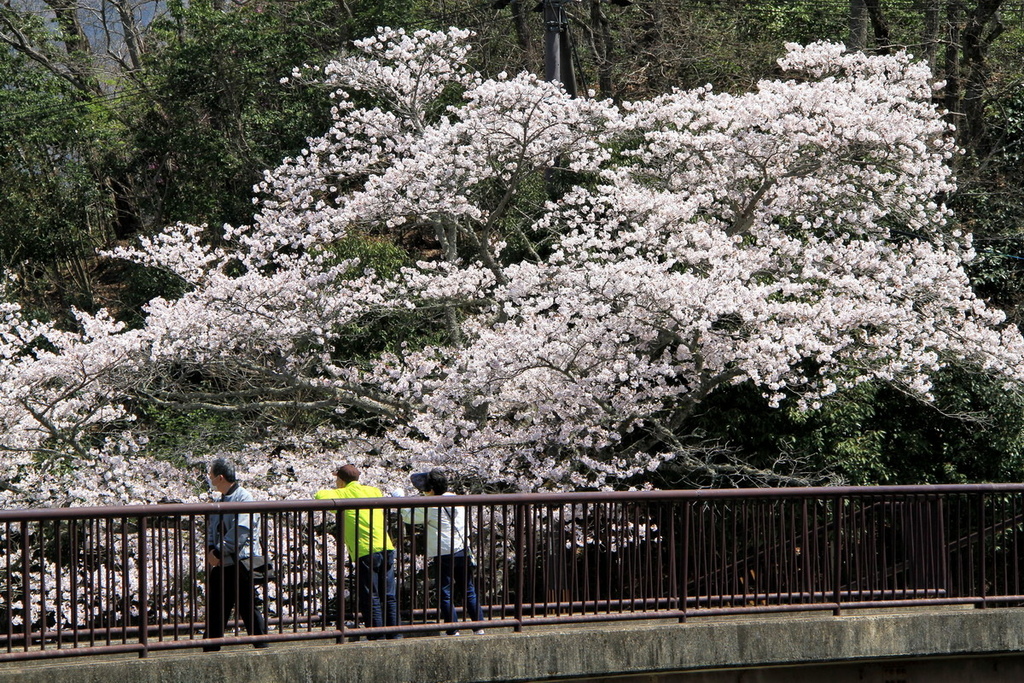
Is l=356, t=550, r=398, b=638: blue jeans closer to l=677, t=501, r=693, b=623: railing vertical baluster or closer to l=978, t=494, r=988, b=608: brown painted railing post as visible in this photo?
l=677, t=501, r=693, b=623: railing vertical baluster

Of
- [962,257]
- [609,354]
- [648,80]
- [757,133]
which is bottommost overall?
[609,354]

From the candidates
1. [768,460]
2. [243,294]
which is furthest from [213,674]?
[768,460]

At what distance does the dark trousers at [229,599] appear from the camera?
266 inches

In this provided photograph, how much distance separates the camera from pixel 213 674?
6.39 meters

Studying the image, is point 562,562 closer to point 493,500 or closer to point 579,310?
point 493,500

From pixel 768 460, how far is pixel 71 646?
9117 mm

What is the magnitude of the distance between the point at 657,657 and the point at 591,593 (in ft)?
2.40

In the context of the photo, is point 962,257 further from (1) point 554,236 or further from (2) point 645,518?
(2) point 645,518

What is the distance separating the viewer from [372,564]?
23.3 feet

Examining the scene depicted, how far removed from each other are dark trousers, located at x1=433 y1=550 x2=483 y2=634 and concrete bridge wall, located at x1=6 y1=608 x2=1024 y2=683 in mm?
250

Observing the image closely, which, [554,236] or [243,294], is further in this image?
[554,236]

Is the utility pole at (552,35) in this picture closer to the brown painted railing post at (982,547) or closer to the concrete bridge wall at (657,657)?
the brown painted railing post at (982,547)

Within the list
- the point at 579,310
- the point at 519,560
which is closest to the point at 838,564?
the point at 519,560

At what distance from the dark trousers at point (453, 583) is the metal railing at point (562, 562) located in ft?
0.26
